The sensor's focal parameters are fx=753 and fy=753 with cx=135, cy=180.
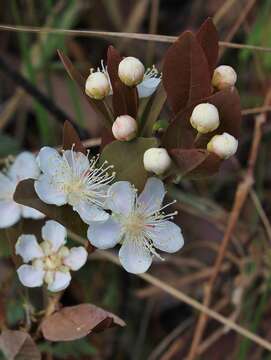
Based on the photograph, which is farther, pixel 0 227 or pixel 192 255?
pixel 192 255

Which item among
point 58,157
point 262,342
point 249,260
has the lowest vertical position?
point 262,342

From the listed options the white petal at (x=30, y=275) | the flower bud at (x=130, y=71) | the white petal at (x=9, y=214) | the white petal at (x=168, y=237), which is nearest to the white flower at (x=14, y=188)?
the white petal at (x=9, y=214)

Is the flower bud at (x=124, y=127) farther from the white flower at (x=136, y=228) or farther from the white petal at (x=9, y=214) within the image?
the white petal at (x=9, y=214)

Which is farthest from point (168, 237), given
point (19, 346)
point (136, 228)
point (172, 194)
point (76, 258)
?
point (172, 194)

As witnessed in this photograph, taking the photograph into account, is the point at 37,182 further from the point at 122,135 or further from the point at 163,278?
the point at 163,278

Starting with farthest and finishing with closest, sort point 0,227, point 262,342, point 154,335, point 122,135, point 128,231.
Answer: point 154,335, point 262,342, point 0,227, point 128,231, point 122,135

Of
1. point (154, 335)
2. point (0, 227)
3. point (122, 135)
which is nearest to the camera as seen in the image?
point (122, 135)

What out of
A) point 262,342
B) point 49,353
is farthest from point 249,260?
point 49,353

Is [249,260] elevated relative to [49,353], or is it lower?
elevated
